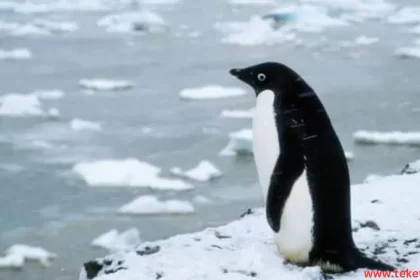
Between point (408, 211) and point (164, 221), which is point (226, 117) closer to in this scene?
point (164, 221)

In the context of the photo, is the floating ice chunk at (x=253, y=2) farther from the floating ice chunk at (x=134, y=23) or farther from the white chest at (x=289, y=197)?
the white chest at (x=289, y=197)

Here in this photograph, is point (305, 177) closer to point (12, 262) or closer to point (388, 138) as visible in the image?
point (12, 262)

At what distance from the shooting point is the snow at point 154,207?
4098 millimetres

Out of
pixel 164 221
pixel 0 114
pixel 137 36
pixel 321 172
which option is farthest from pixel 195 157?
pixel 137 36

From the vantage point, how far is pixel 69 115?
20.1 ft

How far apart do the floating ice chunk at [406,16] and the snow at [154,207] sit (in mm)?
7544

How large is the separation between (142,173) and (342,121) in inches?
67.4

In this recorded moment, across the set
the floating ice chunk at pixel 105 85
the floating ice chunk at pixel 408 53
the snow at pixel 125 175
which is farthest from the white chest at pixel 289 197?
the floating ice chunk at pixel 408 53

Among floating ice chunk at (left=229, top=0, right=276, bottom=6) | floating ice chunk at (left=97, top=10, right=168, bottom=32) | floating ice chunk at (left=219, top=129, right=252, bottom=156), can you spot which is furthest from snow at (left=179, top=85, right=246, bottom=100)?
floating ice chunk at (left=229, top=0, right=276, bottom=6)

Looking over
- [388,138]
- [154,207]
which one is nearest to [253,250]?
[154,207]

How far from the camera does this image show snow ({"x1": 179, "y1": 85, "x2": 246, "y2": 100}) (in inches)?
261

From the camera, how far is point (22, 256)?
3576 mm

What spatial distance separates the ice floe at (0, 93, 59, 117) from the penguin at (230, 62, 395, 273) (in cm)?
415

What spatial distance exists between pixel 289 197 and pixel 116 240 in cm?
174
